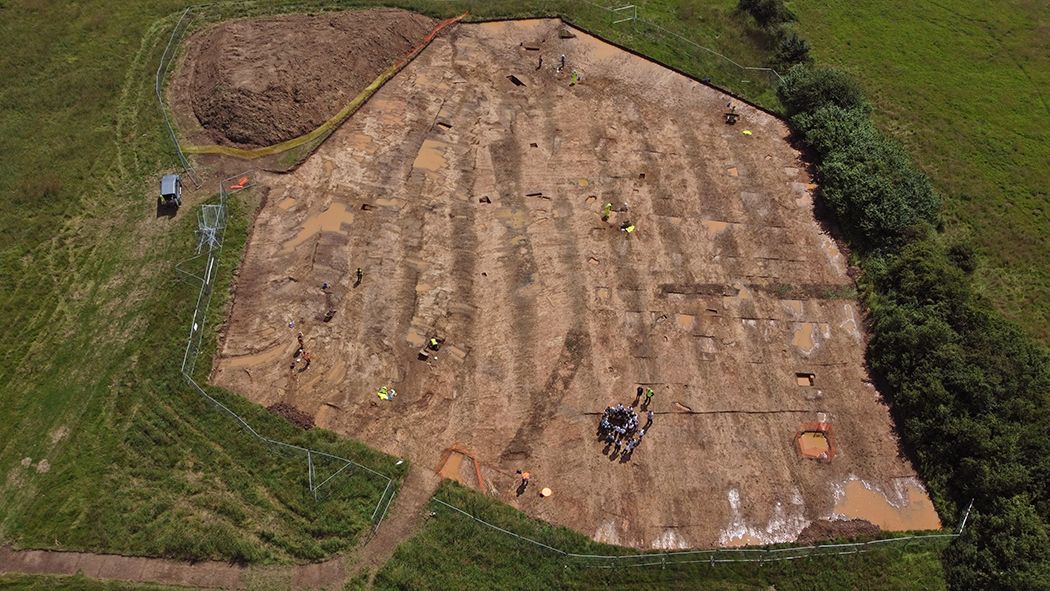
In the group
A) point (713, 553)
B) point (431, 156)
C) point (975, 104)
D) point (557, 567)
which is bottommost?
point (557, 567)

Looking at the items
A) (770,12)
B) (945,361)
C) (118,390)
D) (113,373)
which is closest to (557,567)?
(945,361)

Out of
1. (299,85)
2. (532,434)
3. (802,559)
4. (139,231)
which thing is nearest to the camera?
(802,559)

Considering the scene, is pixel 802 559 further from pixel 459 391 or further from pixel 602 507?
pixel 459 391

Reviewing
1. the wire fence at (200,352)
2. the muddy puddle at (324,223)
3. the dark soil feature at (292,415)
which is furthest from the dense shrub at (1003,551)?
the muddy puddle at (324,223)

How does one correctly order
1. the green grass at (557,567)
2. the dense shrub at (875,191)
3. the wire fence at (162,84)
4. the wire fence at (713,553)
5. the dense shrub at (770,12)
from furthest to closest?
the dense shrub at (770,12), the wire fence at (162,84), the dense shrub at (875,191), the wire fence at (713,553), the green grass at (557,567)

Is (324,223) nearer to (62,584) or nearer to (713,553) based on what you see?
(62,584)

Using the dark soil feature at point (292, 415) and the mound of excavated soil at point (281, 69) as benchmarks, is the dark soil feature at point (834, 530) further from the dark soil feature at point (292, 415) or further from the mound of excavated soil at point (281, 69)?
the mound of excavated soil at point (281, 69)

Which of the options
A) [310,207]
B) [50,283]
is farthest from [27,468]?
[310,207]
